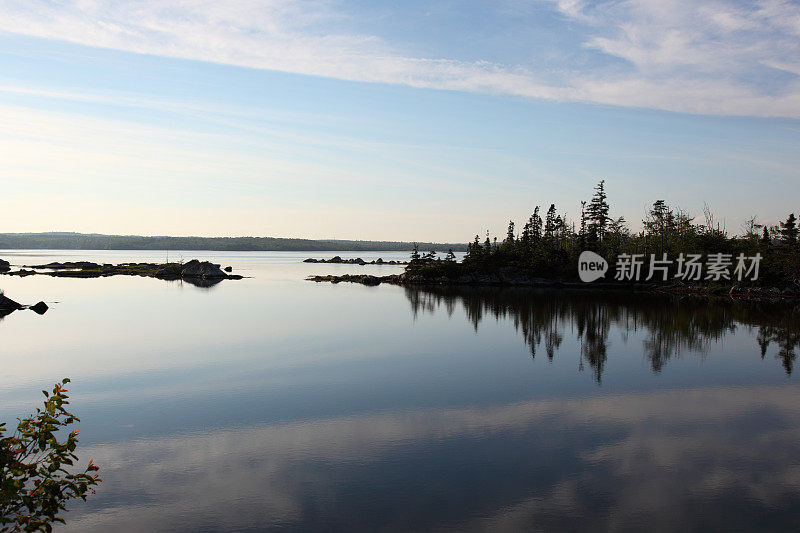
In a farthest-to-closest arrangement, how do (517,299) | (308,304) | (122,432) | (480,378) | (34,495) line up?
1. (517,299)
2. (308,304)
3. (480,378)
4. (122,432)
5. (34,495)

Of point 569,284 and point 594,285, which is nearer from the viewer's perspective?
point 594,285

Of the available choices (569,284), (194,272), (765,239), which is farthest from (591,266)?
(194,272)

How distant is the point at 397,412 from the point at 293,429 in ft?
12.8

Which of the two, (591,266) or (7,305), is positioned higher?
(591,266)

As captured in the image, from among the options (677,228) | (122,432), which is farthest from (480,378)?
(677,228)

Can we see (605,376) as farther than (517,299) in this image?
No

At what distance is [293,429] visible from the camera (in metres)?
18.3

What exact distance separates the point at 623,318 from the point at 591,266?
47.5 meters

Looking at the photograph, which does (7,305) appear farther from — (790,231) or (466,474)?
(790,231)

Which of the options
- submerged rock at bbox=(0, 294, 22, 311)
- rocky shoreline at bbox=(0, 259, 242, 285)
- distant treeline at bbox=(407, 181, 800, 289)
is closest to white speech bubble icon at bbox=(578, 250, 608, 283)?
distant treeline at bbox=(407, 181, 800, 289)

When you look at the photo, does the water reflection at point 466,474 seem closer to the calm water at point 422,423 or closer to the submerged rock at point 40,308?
the calm water at point 422,423

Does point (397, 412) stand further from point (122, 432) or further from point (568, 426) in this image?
point (122, 432)

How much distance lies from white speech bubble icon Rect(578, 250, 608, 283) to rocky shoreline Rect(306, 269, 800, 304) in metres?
1.74

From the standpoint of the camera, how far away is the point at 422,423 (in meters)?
19.0
